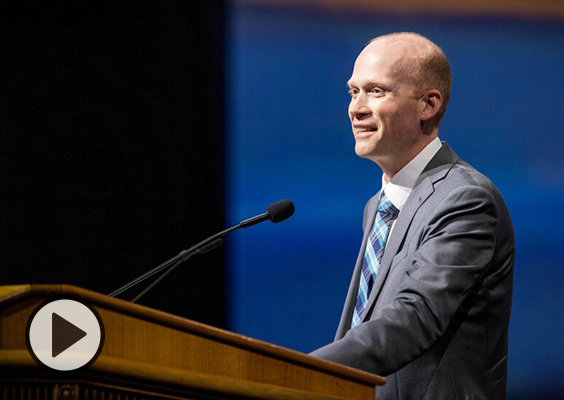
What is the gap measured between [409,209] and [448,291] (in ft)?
1.03

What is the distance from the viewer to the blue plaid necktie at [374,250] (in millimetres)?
1837

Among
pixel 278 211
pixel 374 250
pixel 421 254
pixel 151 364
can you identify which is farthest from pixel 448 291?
pixel 151 364

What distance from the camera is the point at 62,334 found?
0.79m

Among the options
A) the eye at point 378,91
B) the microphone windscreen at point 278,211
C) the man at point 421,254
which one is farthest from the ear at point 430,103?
the microphone windscreen at point 278,211

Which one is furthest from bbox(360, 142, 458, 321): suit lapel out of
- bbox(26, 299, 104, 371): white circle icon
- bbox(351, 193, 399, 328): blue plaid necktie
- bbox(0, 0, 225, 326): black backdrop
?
bbox(0, 0, 225, 326): black backdrop

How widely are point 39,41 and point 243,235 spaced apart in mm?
1095

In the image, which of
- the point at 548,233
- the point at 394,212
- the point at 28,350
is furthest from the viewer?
the point at 548,233

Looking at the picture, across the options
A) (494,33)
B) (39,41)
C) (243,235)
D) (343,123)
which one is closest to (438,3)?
(494,33)

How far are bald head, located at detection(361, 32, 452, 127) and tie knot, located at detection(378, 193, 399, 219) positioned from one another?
23cm

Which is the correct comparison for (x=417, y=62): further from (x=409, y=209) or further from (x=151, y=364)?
(x=151, y=364)

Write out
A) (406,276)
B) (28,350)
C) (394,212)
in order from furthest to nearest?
(394,212) < (406,276) < (28,350)

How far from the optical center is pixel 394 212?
6.14 ft

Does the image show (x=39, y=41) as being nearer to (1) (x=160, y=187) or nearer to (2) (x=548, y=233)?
(1) (x=160, y=187)

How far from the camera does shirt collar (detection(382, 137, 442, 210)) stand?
1858 mm
